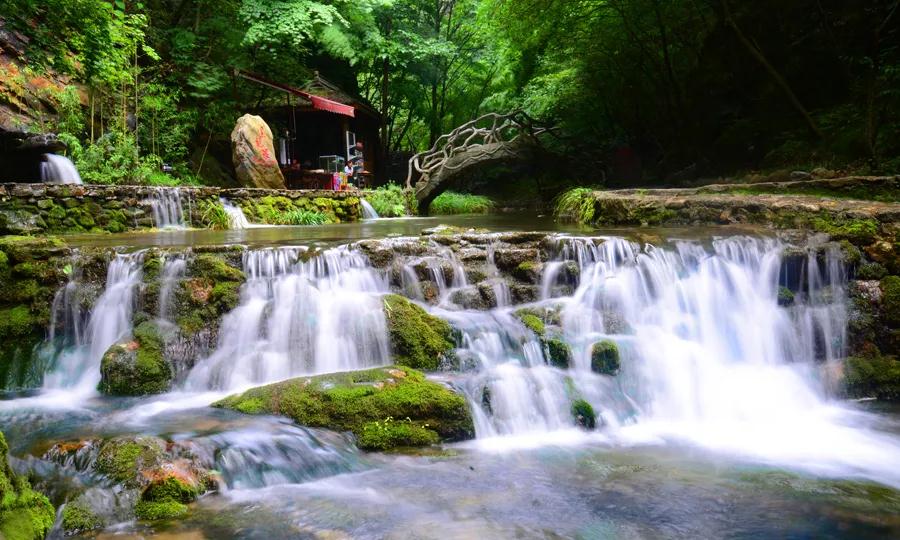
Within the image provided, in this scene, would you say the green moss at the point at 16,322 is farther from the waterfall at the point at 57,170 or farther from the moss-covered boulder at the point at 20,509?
the waterfall at the point at 57,170

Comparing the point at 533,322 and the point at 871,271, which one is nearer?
the point at 533,322

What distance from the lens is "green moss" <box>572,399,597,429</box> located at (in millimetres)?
4863

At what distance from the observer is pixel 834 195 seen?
26.9ft

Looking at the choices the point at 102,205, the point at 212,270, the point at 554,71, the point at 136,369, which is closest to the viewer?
the point at 136,369

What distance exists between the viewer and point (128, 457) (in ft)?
11.4

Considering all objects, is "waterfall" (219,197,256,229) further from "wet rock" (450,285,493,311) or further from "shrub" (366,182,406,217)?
"wet rock" (450,285,493,311)

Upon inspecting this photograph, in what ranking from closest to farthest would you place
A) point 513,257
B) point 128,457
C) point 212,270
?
point 128,457 < point 212,270 < point 513,257

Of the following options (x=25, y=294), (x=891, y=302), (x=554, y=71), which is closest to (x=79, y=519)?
(x=25, y=294)

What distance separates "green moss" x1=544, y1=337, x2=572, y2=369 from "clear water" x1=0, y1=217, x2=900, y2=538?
0.09 meters

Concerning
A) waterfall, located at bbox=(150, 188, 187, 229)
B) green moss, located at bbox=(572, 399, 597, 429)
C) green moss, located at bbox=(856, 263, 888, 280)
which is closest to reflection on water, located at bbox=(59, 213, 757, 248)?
waterfall, located at bbox=(150, 188, 187, 229)

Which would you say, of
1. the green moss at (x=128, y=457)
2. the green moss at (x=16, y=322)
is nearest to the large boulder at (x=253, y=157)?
the green moss at (x=16, y=322)

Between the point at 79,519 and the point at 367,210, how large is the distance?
520 inches

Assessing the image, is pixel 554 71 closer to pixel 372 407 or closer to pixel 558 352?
pixel 558 352

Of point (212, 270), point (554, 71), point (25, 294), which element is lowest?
point (25, 294)
